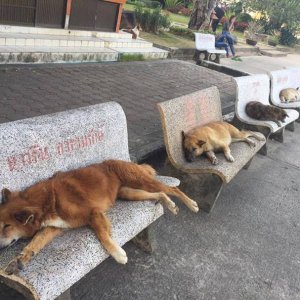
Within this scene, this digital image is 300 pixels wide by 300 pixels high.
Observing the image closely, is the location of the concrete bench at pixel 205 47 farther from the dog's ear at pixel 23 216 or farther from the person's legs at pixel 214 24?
the dog's ear at pixel 23 216

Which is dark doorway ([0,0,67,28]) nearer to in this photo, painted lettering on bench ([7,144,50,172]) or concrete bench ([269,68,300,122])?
concrete bench ([269,68,300,122])

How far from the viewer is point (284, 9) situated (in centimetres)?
2692

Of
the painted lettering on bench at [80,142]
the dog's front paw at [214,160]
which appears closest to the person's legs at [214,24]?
the dog's front paw at [214,160]

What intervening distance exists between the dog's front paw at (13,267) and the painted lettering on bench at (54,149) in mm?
727

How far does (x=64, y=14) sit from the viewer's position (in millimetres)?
9586

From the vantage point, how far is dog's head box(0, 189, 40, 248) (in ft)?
7.84

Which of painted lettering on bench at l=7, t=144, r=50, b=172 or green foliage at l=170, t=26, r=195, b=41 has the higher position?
green foliage at l=170, t=26, r=195, b=41

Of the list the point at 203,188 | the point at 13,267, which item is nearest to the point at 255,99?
the point at 203,188

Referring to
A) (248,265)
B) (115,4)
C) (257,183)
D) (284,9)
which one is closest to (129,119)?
(257,183)

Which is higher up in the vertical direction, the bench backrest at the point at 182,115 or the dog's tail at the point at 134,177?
the bench backrest at the point at 182,115

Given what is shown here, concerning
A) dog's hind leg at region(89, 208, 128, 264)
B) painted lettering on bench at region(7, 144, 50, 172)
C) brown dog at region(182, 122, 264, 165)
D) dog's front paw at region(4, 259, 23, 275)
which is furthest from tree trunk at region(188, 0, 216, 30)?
dog's front paw at region(4, 259, 23, 275)

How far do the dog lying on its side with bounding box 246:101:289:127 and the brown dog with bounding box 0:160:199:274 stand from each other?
11.7 ft

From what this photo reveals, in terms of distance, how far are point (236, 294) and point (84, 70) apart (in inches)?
253

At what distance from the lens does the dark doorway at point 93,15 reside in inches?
390
